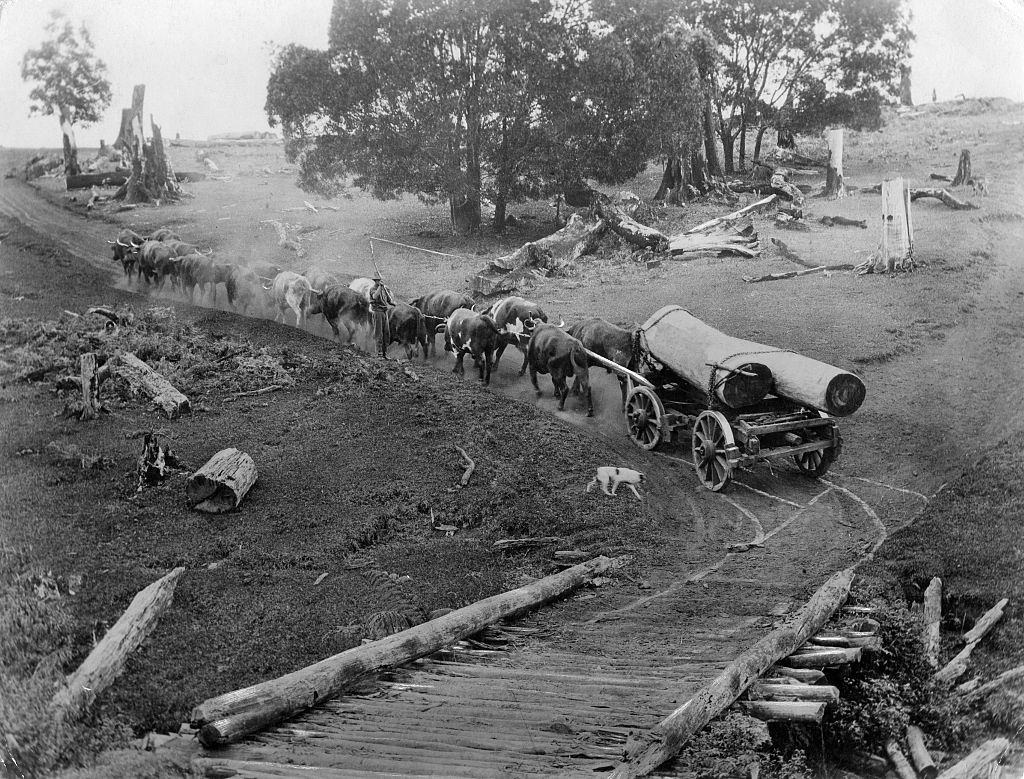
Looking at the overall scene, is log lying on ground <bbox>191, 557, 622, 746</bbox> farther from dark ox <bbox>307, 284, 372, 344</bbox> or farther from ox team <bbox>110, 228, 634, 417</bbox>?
dark ox <bbox>307, 284, 372, 344</bbox>

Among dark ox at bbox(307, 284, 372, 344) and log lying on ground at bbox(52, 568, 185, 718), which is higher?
dark ox at bbox(307, 284, 372, 344)

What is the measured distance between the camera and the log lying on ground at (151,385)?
5414 mm

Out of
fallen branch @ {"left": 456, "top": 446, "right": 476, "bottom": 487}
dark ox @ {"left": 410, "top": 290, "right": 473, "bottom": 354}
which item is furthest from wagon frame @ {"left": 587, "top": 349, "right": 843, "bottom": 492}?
fallen branch @ {"left": 456, "top": 446, "right": 476, "bottom": 487}

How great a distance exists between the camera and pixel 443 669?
15.5 feet

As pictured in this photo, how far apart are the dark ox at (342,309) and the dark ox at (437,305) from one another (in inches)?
20.4

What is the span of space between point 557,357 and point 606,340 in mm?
768

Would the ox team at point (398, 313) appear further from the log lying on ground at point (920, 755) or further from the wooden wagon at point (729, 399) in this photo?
the log lying on ground at point (920, 755)

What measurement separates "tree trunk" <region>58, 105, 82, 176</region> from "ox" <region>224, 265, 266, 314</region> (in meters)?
1.35

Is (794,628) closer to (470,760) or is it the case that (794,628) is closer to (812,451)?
(470,760)

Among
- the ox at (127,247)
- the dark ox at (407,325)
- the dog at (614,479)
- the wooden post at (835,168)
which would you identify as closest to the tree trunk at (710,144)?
the wooden post at (835,168)

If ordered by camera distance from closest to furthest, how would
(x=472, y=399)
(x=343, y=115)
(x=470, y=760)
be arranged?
1. (x=470, y=760)
2. (x=343, y=115)
3. (x=472, y=399)

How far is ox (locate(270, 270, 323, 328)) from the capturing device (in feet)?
21.3

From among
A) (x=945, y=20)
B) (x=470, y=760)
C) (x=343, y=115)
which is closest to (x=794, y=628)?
(x=470, y=760)

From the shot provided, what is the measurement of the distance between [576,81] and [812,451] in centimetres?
391
